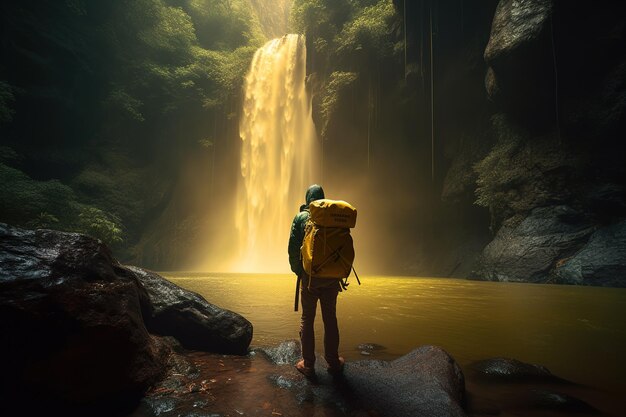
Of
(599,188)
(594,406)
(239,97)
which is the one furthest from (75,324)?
(239,97)

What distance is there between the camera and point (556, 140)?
14.1 metres

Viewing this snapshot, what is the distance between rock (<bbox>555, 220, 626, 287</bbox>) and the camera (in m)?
9.79

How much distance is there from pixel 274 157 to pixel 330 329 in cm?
2008

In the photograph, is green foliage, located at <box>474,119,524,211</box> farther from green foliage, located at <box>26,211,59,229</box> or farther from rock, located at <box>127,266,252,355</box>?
green foliage, located at <box>26,211,59,229</box>

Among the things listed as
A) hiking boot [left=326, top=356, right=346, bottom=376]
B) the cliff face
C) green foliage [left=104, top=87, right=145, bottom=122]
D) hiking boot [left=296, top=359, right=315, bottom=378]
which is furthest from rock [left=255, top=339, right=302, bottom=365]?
green foliage [left=104, top=87, right=145, bottom=122]

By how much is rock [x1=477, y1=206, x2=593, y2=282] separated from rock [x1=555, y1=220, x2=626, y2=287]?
1.49 feet

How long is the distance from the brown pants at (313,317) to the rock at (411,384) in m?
0.33

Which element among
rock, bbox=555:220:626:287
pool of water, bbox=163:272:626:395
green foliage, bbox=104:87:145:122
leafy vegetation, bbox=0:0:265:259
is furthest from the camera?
green foliage, bbox=104:87:145:122

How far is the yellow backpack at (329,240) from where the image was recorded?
287cm

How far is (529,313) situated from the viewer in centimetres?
582

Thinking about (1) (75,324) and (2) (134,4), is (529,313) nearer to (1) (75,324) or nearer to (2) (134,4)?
(1) (75,324)

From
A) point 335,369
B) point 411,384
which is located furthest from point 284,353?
point 411,384

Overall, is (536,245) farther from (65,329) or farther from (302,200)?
(65,329)

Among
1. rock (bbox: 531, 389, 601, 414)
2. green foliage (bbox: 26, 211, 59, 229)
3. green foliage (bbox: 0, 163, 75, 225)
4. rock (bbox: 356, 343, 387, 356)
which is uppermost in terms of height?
green foliage (bbox: 0, 163, 75, 225)
